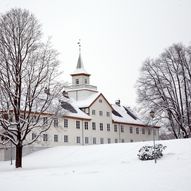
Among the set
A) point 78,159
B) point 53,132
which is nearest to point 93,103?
point 53,132

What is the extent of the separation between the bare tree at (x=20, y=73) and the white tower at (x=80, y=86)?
3316cm

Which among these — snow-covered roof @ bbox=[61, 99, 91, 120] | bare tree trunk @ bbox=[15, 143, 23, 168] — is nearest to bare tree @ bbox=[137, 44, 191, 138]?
snow-covered roof @ bbox=[61, 99, 91, 120]

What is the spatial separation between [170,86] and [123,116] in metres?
23.9

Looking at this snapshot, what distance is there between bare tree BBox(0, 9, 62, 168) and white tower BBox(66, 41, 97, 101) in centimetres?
3316

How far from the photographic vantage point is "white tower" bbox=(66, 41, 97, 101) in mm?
67000

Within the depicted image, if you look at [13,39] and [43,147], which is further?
[43,147]

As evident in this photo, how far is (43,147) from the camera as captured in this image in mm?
52469

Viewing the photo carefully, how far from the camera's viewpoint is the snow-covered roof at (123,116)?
229ft

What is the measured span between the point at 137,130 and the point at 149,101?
78.5 feet

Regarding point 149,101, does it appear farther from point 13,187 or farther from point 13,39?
point 13,187

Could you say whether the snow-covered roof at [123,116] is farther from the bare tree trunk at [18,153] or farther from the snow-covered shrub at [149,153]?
the snow-covered shrub at [149,153]

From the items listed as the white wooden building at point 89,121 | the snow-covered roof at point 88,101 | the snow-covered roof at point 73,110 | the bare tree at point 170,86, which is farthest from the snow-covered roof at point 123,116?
the bare tree at point 170,86

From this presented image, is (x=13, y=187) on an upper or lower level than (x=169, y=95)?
lower

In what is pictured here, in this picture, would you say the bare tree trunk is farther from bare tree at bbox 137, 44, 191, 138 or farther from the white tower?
the white tower
